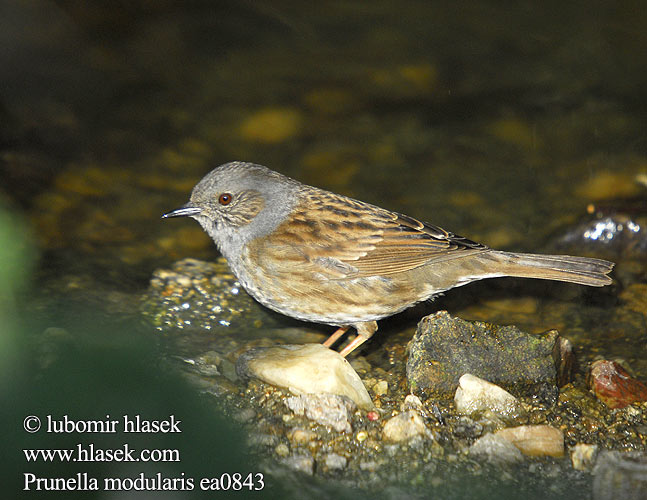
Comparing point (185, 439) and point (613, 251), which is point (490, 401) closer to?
point (185, 439)

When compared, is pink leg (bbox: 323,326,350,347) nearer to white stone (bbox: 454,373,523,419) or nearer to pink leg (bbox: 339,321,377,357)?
pink leg (bbox: 339,321,377,357)

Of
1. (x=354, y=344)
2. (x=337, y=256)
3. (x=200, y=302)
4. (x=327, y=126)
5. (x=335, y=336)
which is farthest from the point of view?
(x=327, y=126)

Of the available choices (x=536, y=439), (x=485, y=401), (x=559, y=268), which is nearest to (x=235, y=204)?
(x=485, y=401)

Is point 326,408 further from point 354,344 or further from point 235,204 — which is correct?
point 235,204

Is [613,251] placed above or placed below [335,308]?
above

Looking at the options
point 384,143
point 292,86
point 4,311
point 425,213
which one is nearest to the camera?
point 4,311

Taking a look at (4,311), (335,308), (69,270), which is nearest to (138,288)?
(69,270)
